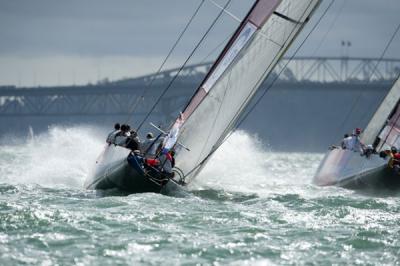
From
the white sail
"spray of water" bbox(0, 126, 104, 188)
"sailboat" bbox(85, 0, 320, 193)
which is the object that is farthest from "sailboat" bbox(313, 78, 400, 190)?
"spray of water" bbox(0, 126, 104, 188)

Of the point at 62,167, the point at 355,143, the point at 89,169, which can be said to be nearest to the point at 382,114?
the point at 355,143

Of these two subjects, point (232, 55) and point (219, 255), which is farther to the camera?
point (232, 55)

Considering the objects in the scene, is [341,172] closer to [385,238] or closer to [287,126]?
[385,238]

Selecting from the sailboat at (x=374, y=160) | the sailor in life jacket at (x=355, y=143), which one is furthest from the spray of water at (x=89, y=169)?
the sailor in life jacket at (x=355, y=143)

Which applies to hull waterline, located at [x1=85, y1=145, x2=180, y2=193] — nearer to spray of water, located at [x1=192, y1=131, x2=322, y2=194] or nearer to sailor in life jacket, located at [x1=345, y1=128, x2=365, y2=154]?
spray of water, located at [x1=192, y1=131, x2=322, y2=194]

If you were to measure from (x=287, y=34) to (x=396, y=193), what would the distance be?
146 inches

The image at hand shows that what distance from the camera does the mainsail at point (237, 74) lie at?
17.8 meters

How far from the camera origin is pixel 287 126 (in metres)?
124

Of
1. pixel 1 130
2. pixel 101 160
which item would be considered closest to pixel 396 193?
pixel 101 160

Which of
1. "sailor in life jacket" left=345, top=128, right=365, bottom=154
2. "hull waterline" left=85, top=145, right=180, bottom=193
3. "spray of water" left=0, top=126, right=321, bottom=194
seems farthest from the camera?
"sailor in life jacket" left=345, top=128, right=365, bottom=154

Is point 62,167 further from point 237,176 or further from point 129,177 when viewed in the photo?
point 129,177

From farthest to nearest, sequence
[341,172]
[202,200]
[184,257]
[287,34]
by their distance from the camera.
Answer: [341,172], [287,34], [202,200], [184,257]

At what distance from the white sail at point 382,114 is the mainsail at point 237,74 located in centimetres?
582

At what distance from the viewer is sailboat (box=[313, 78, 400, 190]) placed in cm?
2034
